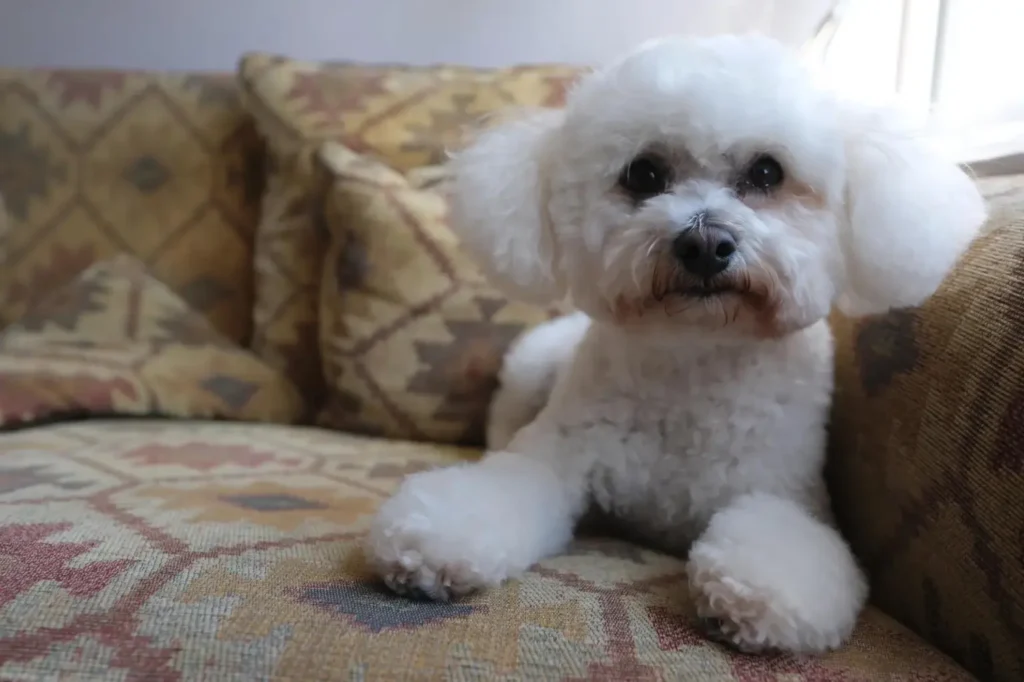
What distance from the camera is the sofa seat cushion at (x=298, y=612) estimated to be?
623 millimetres

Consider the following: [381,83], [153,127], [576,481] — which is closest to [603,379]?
[576,481]

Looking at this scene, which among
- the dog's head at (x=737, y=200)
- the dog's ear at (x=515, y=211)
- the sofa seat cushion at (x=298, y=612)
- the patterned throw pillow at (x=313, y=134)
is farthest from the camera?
the patterned throw pillow at (x=313, y=134)

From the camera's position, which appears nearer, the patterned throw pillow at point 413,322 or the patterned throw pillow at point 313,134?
the patterned throw pillow at point 413,322

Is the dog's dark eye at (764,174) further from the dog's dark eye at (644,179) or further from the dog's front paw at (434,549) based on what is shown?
the dog's front paw at (434,549)

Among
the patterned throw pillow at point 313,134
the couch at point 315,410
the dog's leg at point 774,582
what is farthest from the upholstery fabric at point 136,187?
the dog's leg at point 774,582

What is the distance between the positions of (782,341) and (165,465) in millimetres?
804

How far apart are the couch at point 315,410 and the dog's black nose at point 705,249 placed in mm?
217

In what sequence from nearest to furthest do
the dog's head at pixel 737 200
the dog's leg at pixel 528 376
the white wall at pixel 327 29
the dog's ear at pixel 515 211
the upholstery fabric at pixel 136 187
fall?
1. the dog's head at pixel 737 200
2. the dog's ear at pixel 515 211
3. the dog's leg at pixel 528 376
4. the upholstery fabric at pixel 136 187
5. the white wall at pixel 327 29

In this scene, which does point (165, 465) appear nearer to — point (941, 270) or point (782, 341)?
point (782, 341)

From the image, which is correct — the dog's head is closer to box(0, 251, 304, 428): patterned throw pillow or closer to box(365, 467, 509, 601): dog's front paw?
box(365, 467, 509, 601): dog's front paw

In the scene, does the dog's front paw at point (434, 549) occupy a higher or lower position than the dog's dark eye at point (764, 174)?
lower

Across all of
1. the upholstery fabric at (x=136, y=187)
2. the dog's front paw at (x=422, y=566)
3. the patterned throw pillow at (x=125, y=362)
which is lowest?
the patterned throw pillow at (x=125, y=362)

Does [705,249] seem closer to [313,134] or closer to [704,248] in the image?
[704,248]

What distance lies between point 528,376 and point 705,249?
52 centimetres
